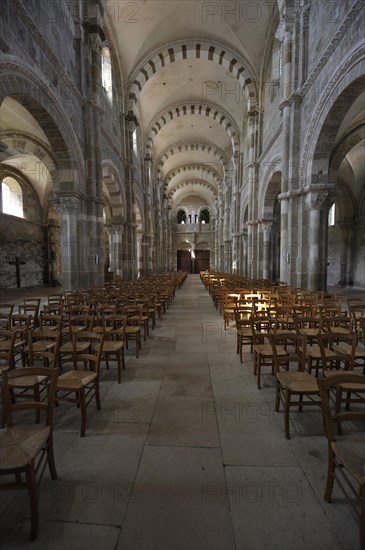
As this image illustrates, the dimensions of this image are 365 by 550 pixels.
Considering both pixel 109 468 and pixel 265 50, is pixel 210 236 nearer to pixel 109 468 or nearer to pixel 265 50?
pixel 265 50

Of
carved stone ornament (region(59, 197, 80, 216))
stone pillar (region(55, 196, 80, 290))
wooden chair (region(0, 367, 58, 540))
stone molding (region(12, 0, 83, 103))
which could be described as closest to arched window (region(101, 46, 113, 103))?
stone molding (region(12, 0, 83, 103))

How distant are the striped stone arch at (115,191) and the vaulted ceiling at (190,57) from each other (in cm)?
545

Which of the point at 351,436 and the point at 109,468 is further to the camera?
the point at 351,436

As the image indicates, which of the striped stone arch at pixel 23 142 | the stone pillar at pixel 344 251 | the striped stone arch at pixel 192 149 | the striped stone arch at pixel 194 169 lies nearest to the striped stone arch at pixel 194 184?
the striped stone arch at pixel 194 169

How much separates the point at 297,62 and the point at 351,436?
13175mm

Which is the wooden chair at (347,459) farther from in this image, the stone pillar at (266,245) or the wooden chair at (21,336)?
the stone pillar at (266,245)

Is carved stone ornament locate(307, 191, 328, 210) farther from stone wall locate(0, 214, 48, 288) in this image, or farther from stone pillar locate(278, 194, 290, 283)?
stone wall locate(0, 214, 48, 288)

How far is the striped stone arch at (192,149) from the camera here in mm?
32431

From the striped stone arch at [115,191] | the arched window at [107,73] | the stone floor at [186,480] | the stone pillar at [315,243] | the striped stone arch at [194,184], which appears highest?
the striped stone arch at [194,184]

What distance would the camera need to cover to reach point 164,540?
1.81 m

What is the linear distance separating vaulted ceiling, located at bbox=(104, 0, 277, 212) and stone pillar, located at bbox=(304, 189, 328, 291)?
452 inches

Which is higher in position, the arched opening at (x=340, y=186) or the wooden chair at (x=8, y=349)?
the arched opening at (x=340, y=186)

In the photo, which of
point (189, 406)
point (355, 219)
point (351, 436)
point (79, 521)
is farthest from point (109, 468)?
point (355, 219)

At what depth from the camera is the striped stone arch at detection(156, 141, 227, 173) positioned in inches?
1277
